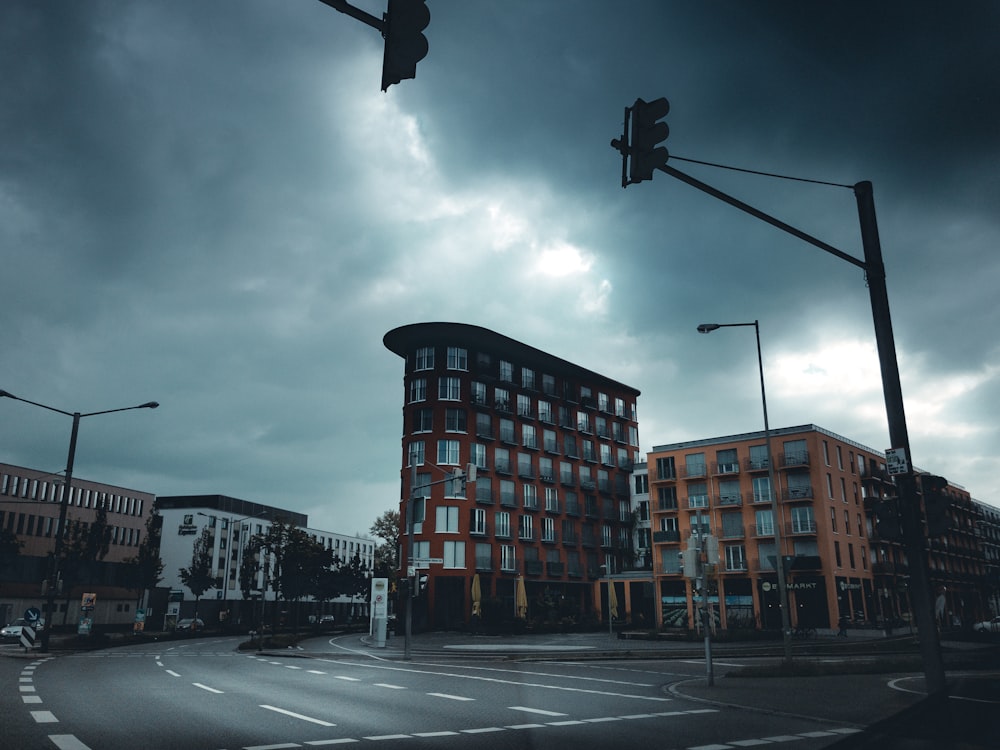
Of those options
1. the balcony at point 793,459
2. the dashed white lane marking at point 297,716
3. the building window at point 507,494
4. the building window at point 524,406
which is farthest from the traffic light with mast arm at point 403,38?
the building window at point 524,406

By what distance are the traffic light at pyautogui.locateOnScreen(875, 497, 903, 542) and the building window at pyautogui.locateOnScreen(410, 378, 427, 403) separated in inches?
2108

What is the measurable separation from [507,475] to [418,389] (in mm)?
10985

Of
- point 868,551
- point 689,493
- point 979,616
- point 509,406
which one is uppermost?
point 509,406

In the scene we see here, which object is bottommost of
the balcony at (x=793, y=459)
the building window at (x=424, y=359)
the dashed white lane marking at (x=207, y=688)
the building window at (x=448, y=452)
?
the dashed white lane marking at (x=207, y=688)

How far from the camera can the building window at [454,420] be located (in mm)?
62906

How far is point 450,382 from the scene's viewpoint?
6400 centimetres

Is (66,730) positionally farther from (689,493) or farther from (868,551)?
(868,551)

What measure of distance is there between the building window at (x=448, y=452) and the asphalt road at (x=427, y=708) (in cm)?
4035

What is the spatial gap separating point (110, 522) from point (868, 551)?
76.5 m

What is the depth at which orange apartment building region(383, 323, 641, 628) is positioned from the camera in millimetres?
59906

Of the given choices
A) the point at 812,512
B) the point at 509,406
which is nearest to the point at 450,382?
the point at 509,406

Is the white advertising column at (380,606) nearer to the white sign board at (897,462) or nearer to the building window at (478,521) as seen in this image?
the building window at (478,521)

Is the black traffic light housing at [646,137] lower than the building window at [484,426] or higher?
lower

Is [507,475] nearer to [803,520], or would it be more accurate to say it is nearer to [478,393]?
[478,393]
